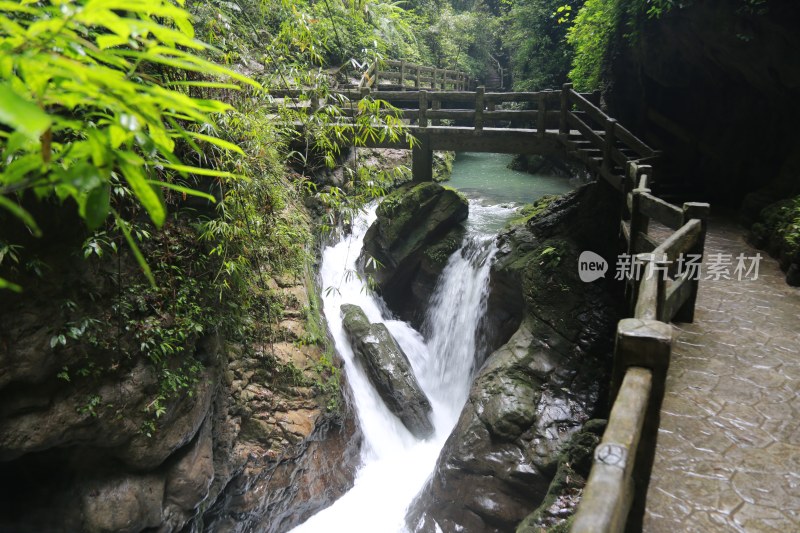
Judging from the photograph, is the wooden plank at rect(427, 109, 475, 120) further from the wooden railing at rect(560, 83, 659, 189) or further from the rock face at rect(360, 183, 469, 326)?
the wooden railing at rect(560, 83, 659, 189)

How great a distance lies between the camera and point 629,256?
522 centimetres

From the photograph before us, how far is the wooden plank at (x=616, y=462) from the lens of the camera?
147cm

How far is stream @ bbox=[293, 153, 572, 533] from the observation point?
6.52 metres

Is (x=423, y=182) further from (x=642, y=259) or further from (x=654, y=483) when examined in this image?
(x=654, y=483)

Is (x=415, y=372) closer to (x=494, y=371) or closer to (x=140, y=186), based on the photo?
(x=494, y=371)

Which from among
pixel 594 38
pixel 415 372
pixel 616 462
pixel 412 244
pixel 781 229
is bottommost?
pixel 415 372

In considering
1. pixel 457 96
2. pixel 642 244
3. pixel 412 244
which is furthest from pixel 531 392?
pixel 457 96

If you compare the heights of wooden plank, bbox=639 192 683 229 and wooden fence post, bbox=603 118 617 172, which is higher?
wooden fence post, bbox=603 118 617 172

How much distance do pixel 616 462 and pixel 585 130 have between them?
24.8 feet

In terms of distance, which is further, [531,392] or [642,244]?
[531,392]

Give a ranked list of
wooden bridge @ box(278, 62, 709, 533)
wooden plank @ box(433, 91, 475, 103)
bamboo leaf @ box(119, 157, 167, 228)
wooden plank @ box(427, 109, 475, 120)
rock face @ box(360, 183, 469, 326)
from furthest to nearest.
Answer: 1. rock face @ box(360, 183, 469, 326)
2. wooden plank @ box(427, 109, 475, 120)
3. wooden plank @ box(433, 91, 475, 103)
4. wooden bridge @ box(278, 62, 709, 533)
5. bamboo leaf @ box(119, 157, 167, 228)

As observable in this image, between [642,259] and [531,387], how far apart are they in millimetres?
3235

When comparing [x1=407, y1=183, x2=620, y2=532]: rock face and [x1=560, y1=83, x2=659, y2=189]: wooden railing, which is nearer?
[x1=407, y1=183, x2=620, y2=532]: rock face

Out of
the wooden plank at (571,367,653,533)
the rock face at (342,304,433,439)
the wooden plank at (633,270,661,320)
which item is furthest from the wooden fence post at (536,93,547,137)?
the wooden plank at (571,367,653,533)
